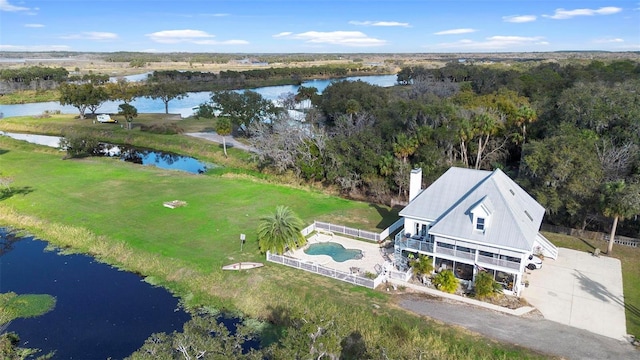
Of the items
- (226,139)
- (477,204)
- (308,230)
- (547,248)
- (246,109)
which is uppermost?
(246,109)

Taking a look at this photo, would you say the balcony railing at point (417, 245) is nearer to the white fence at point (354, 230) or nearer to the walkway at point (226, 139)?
the white fence at point (354, 230)

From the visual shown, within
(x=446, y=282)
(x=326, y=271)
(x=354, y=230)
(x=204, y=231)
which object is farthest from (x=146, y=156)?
(x=446, y=282)

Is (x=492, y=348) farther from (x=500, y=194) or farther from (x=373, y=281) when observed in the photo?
(x=500, y=194)

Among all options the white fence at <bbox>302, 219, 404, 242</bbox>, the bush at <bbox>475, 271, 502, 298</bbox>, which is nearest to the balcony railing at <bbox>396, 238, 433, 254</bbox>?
the bush at <bbox>475, 271, 502, 298</bbox>

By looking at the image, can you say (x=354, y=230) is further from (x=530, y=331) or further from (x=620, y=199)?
(x=620, y=199)

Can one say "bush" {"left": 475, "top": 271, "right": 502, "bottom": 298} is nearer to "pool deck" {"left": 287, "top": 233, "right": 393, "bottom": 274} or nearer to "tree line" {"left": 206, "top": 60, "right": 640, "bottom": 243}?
"pool deck" {"left": 287, "top": 233, "right": 393, "bottom": 274}
